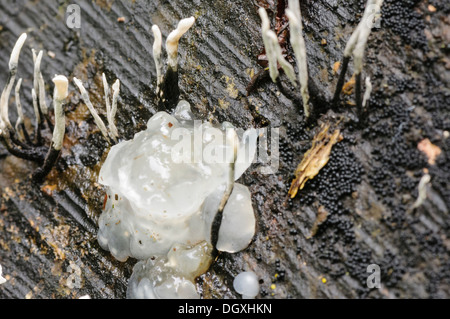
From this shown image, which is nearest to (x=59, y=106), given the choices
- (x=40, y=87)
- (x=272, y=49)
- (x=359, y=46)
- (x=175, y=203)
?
(x=40, y=87)

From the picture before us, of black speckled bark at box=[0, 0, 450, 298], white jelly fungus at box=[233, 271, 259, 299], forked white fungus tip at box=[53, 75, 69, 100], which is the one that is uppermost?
forked white fungus tip at box=[53, 75, 69, 100]

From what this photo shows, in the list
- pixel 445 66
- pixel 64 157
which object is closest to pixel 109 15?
pixel 64 157

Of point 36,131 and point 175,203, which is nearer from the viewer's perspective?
point 175,203

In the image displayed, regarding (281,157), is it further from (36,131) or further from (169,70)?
(36,131)

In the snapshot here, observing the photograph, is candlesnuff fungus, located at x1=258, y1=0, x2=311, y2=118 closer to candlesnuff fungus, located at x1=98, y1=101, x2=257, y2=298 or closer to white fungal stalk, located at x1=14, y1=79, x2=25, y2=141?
candlesnuff fungus, located at x1=98, y1=101, x2=257, y2=298

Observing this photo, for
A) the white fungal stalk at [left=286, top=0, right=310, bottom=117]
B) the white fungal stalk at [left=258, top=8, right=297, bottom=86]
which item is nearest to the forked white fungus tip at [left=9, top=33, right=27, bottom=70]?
the white fungal stalk at [left=258, top=8, right=297, bottom=86]

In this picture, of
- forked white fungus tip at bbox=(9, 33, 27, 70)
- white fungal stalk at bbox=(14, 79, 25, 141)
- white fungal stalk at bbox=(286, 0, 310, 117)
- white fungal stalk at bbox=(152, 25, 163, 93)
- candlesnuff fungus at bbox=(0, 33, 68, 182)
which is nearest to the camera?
white fungal stalk at bbox=(286, 0, 310, 117)
